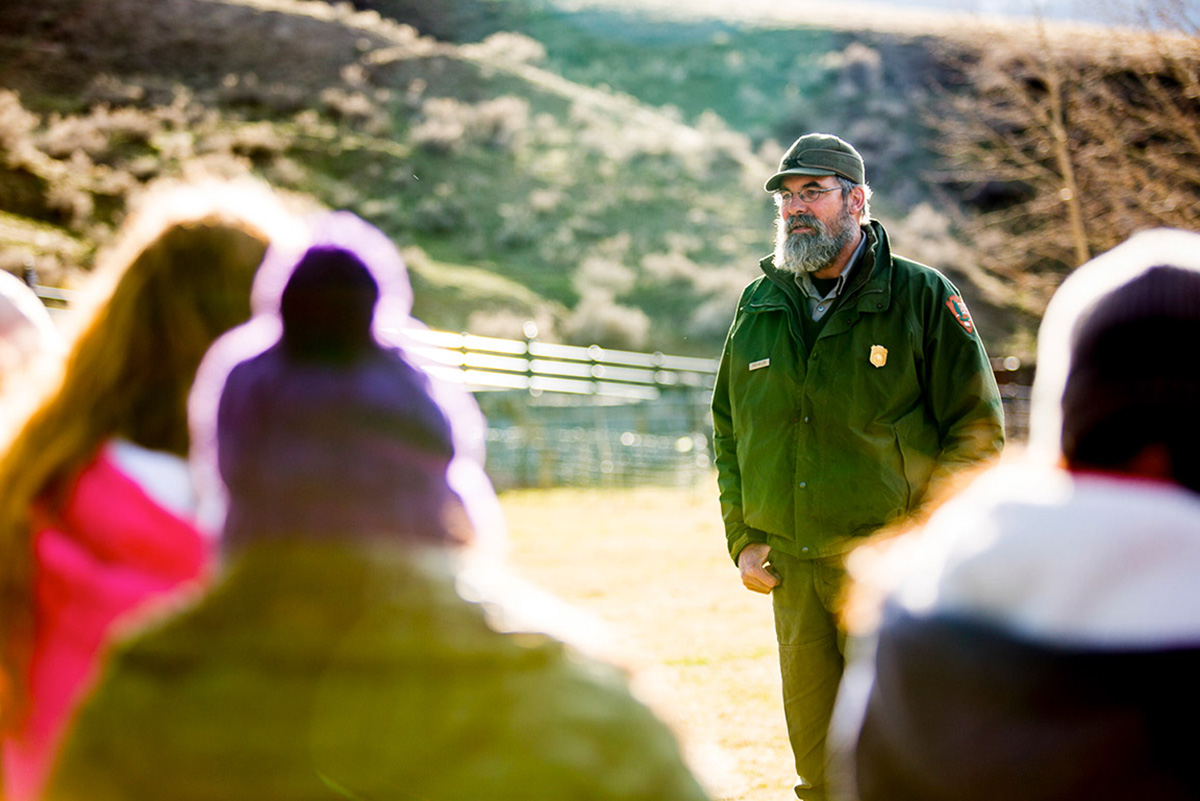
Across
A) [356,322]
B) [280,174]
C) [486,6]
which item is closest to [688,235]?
[280,174]

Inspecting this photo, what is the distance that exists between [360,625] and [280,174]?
120 ft

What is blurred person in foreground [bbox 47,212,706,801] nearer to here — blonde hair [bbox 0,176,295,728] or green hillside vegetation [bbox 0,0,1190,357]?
blonde hair [bbox 0,176,295,728]

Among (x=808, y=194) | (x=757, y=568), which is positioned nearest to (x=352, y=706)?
(x=757, y=568)

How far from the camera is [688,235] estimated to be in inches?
1613

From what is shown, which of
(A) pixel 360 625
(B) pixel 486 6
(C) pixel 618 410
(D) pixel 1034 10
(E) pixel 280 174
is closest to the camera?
(A) pixel 360 625

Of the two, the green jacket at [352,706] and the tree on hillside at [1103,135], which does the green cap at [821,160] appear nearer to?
the green jacket at [352,706]

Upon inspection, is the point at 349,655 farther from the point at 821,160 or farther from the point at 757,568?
the point at 821,160

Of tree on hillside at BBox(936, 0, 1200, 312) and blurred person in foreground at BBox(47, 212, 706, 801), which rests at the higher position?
tree on hillside at BBox(936, 0, 1200, 312)

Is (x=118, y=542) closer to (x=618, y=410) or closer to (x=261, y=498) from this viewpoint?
(x=261, y=498)

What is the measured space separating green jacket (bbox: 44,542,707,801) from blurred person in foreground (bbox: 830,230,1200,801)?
1.37 ft

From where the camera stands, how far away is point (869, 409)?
374 cm

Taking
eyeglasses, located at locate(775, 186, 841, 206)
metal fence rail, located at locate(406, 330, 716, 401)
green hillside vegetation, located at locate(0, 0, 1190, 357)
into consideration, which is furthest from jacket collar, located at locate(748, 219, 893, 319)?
green hillside vegetation, located at locate(0, 0, 1190, 357)

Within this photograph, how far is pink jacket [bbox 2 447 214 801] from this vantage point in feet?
5.38

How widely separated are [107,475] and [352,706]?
790mm
